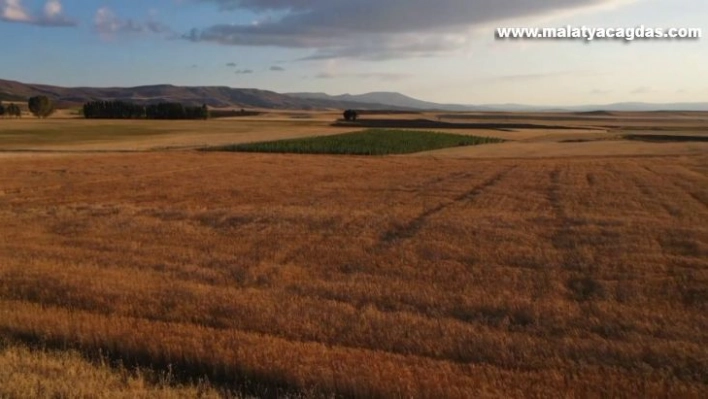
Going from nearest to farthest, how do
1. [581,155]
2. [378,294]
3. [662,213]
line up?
[378,294] < [662,213] < [581,155]

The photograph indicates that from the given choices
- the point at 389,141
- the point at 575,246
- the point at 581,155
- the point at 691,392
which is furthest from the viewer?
the point at 389,141

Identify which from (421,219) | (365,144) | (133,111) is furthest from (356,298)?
(133,111)

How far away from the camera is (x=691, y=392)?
7223mm

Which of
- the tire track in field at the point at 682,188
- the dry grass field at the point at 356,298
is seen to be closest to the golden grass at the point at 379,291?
the dry grass field at the point at 356,298

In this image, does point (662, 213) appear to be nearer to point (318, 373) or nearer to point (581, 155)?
point (318, 373)

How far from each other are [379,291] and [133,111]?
14178 centimetres

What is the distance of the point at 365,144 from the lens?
7000 cm

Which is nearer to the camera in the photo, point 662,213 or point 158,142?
point 662,213

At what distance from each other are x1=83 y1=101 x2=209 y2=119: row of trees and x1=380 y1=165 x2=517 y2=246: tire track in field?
119 m

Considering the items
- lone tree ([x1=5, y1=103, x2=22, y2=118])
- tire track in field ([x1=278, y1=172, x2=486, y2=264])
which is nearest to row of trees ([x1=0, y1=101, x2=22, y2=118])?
lone tree ([x1=5, y1=103, x2=22, y2=118])

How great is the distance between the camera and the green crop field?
64.8 m

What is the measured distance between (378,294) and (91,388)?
5.61 meters

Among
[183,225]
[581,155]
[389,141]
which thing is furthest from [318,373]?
[389,141]

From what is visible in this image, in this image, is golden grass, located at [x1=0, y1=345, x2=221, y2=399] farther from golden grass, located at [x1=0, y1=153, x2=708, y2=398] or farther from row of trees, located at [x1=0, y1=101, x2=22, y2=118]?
row of trees, located at [x1=0, y1=101, x2=22, y2=118]
